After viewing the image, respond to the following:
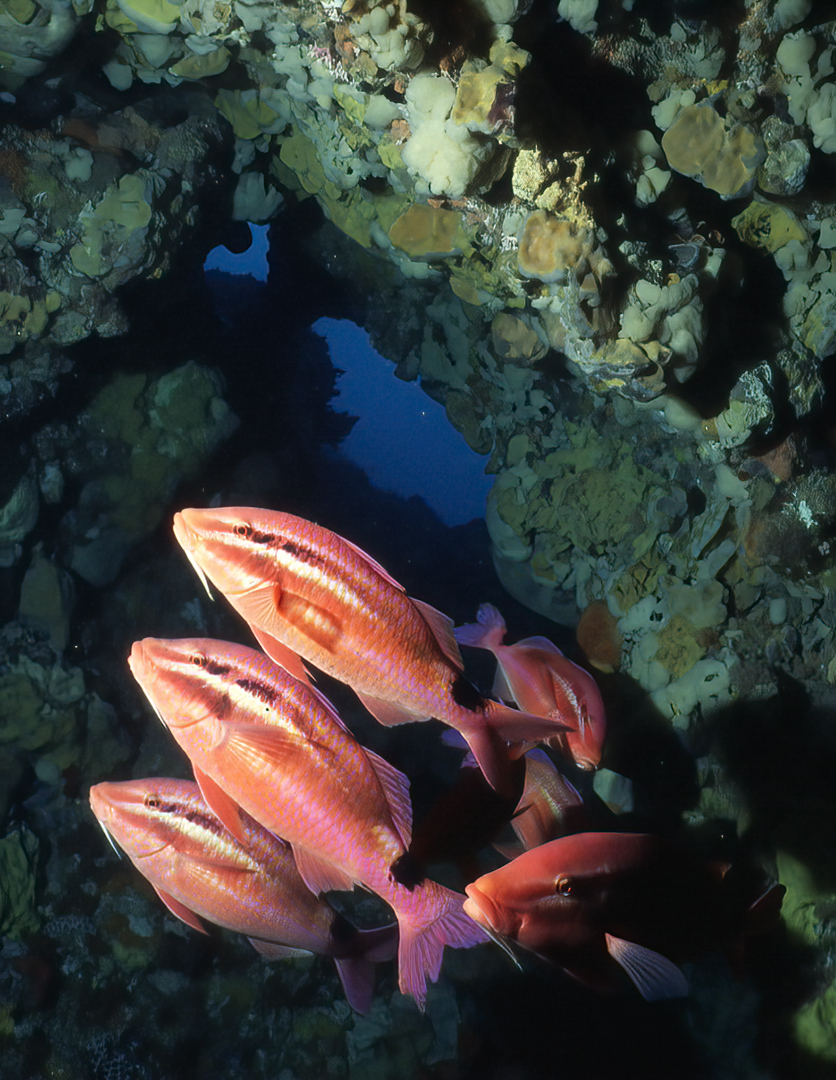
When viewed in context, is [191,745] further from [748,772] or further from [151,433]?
[151,433]

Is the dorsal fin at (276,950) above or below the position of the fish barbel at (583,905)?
below

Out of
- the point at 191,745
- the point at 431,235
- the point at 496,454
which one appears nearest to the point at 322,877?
the point at 191,745

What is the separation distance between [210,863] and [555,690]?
1.39m

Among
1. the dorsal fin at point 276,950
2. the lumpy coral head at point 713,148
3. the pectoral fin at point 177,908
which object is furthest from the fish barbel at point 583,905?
the lumpy coral head at point 713,148

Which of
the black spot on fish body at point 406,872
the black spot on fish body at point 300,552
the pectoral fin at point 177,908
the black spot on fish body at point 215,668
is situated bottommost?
the pectoral fin at point 177,908

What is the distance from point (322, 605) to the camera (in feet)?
5.14

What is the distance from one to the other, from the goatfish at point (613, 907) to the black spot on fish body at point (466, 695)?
1.40 ft

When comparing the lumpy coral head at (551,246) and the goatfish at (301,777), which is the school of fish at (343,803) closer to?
the goatfish at (301,777)

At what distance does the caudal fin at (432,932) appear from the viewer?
5.64 ft

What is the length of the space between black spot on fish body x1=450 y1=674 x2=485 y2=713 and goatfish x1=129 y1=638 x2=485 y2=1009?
0.90ft

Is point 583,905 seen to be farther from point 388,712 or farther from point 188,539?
point 188,539

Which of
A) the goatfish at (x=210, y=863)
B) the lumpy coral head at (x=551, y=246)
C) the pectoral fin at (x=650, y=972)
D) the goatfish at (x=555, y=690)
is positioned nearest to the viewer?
the pectoral fin at (x=650, y=972)

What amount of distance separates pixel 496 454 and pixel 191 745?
19.3ft

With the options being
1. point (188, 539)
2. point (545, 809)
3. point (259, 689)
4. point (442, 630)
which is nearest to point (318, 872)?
point (259, 689)
